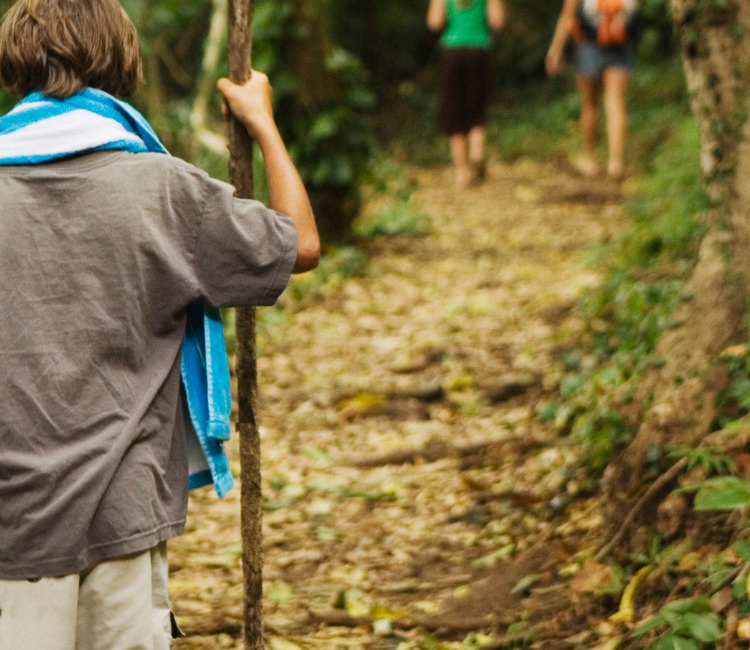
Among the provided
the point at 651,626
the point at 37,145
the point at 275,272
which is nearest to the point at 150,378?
the point at 275,272

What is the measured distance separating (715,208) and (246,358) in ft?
6.65

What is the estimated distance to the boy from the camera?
1.81 meters

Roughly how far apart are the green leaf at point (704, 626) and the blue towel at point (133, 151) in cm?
110

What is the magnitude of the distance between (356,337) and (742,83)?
9.12 feet

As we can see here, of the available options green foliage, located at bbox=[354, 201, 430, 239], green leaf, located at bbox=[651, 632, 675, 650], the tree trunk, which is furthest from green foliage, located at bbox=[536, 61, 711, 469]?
green foliage, located at bbox=[354, 201, 430, 239]

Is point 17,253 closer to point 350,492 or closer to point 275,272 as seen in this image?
point 275,272

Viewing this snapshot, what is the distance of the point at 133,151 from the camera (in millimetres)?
1906

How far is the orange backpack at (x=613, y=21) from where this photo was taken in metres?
8.32

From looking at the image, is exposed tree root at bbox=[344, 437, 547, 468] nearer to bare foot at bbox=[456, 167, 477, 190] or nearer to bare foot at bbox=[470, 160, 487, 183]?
bare foot at bbox=[456, 167, 477, 190]

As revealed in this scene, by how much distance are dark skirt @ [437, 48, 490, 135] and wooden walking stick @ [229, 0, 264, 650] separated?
7108 mm

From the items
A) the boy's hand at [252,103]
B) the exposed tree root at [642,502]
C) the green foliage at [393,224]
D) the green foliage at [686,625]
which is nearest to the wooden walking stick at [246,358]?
the boy's hand at [252,103]

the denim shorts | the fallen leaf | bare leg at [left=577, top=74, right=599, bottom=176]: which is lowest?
the fallen leaf

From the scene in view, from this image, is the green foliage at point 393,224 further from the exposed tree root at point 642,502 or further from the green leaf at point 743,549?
the green leaf at point 743,549

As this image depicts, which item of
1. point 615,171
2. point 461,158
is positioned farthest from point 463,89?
point 615,171
